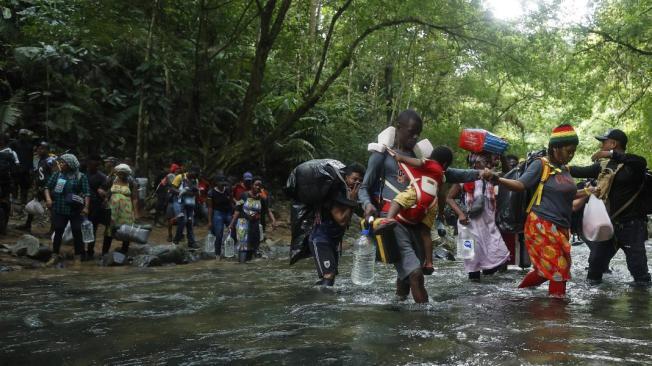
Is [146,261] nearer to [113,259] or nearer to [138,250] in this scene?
[113,259]

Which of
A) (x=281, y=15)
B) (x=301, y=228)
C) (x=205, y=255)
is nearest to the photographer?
(x=301, y=228)

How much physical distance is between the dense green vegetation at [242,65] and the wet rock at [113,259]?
248 inches

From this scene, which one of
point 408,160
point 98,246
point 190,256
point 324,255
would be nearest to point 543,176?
point 408,160

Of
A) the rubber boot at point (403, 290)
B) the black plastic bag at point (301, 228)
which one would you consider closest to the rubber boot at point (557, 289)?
the rubber boot at point (403, 290)

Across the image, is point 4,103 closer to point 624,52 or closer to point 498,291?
point 498,291

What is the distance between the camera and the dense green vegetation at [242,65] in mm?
15586

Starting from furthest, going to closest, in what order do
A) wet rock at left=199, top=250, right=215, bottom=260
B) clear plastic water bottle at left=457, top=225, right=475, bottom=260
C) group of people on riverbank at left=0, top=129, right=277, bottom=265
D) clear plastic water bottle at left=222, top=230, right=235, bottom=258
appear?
1. clear plastic water bottle at left=222, top=230, right=235, bottom=258
2. wet rock at left=199, top=250, right=215, bottom=260
3. group of people on riverbank at left=0, top=129, right=277, bottom=265
4. clear plastic water bottle at left=457, top=225, right=475, bottom=260

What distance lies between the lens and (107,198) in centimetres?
1145

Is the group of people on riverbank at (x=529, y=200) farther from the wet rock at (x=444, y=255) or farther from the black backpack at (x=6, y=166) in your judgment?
the black backpack at (x=6, y=166)

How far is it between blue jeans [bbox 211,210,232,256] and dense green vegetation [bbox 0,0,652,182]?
13.5ft

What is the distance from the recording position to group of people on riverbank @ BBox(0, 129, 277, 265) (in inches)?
422

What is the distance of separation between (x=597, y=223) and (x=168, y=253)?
7.57 metres

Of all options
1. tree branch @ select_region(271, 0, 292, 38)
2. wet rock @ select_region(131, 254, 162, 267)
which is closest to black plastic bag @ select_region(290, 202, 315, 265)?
wet rock @ select_region(131, 254, 162, 267)

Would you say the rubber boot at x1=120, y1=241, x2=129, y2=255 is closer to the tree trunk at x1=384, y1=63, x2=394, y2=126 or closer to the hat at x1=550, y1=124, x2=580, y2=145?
the hat at x1=550, y1=124, x2=580, y2=145
